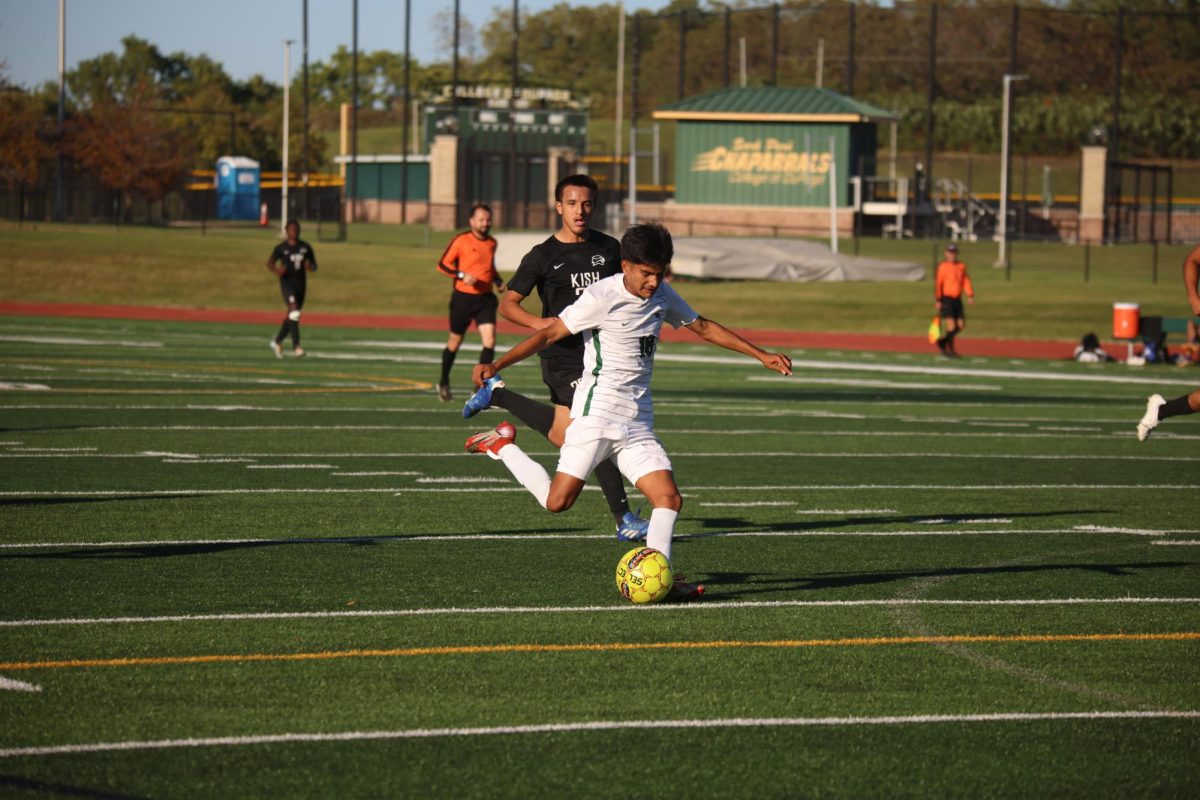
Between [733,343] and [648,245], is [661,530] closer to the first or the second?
[733,343]

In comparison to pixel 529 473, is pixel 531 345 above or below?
above

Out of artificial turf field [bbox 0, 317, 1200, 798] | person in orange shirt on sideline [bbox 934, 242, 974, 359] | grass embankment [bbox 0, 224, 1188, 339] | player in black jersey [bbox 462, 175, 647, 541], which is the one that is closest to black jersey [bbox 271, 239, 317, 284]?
artificial turf field [bbox 0, 317, 1200, 798]

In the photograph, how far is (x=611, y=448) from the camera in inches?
330

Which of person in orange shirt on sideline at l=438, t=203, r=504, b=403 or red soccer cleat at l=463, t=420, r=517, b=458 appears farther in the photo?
person in orange shirt on sideline at l=438, t=203, r=504, b=403

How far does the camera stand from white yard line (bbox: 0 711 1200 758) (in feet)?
18.7

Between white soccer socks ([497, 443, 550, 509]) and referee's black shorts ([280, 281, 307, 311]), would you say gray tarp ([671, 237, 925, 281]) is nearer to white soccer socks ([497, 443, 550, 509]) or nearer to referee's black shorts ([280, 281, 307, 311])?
referee's black shorts ([280, 281, 307, 311])

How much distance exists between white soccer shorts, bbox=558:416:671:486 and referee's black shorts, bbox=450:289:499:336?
37.0 feet

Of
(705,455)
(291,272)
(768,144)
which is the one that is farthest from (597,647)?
(768,144)

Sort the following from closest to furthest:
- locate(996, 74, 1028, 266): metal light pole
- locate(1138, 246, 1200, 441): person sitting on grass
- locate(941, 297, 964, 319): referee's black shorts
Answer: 1. locate(1138, 246, 1200, 441): person sitting on grass
2. locate(941, 297, 964, 319): referee's black shorts
3. locate(996, 74, 1028, 266): metal light pole

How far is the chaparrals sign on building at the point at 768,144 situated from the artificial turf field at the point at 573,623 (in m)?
49.0

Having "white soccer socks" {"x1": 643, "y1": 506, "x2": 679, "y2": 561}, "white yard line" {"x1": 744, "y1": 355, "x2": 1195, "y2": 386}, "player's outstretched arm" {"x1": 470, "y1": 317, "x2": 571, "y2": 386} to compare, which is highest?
"player's outstretched arm" {"x1": 470, "y1": 317, "x2": 571, "y2": 386}

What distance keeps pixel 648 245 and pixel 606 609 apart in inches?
71.8

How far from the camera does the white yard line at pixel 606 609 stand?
25.3 feet

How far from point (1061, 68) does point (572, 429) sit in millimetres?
96556
